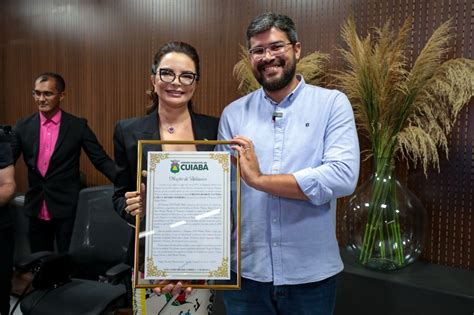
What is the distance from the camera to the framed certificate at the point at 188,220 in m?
1.47

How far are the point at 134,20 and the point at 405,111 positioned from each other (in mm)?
2652

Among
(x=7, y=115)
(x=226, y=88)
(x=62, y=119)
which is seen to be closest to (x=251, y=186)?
(x=226, y=88)

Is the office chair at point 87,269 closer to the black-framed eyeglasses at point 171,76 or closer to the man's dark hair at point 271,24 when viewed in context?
the black-framed eyeglasses at point 171,76

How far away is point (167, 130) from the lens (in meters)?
1.68

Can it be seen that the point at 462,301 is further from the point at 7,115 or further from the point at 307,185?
the point at 7,115

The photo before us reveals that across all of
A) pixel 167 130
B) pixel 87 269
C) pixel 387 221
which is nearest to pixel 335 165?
pixel 167 130

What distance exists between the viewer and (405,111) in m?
2.25

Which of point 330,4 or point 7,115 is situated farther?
point 7,115

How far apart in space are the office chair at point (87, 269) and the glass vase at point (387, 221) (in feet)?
4.08

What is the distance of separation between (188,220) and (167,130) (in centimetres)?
38

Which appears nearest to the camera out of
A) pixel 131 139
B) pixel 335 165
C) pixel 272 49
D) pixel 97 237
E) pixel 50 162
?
pixel 335 165

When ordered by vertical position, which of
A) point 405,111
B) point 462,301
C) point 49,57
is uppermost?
point 49,57

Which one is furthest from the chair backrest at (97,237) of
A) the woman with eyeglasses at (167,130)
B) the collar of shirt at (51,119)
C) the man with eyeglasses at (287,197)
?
the man with eyeglasses at (287,197)

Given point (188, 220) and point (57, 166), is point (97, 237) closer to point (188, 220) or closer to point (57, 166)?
point (57, 166)
